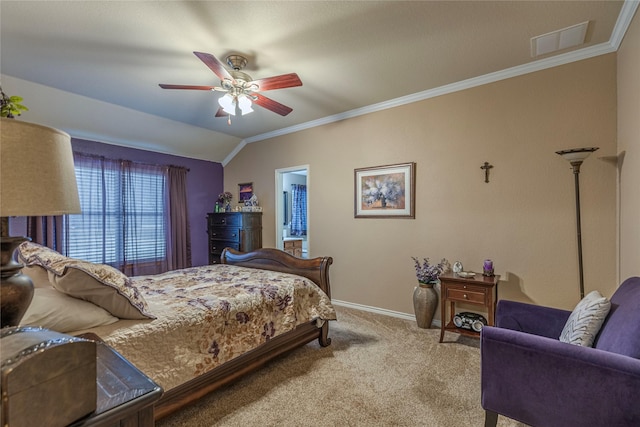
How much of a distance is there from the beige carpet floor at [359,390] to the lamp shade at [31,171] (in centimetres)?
165

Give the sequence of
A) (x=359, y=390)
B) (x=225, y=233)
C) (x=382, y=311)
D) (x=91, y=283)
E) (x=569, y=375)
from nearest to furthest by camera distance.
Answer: (x=569, y=375) → (x=91, y=283) → (x=359, y=390) → (x=382, y=311) → (x=225, y=233)

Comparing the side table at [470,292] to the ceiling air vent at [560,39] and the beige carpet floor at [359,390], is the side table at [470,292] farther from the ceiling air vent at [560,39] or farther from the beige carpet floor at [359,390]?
the ceiling air vent at [560,39]

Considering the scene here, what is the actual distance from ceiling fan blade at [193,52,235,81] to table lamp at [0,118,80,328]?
1432 millimetres

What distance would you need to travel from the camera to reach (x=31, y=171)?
2.30 ft

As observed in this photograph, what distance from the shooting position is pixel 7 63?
2705mm

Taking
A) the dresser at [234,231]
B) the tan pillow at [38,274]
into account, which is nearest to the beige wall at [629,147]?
the tan pillow at [38,274]

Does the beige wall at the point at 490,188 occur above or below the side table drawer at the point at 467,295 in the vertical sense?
above

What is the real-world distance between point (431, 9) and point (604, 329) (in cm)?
220

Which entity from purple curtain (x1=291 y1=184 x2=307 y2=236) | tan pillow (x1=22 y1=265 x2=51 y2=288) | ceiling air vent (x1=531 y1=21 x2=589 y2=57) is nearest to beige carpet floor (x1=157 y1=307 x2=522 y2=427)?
tan pillow (x1=22 y1=265 x2=51 y2=288)

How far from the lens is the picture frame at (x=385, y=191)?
3.54 metres

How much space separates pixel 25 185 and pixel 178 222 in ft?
15.7

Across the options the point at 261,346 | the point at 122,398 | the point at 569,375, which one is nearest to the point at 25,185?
the point at 122,398

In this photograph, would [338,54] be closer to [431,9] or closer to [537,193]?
[431,9]

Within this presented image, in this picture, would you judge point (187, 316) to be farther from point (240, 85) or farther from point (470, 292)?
point (470, 292)
